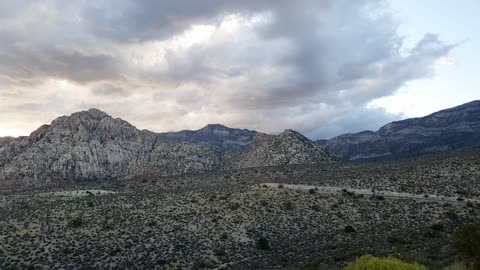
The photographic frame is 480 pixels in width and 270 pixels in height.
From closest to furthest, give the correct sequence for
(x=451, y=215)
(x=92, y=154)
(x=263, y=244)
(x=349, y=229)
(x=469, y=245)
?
(x=469, y=245) → (x=263, y=244) → (x=349, y=229) → (x=451, y=215) → (x=92, y=154)

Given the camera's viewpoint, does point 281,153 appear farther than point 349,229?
Yes

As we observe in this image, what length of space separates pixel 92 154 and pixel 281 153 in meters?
71.7

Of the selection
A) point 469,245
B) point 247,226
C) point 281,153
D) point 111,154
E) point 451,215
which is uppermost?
point 111,154

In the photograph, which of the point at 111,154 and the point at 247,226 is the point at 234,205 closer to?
the point at 247,226

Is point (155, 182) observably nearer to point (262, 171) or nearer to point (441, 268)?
point (262, 171)

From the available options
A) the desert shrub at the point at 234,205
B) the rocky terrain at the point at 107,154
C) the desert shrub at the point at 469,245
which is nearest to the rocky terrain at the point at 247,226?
the desert shrub at the point at 234,205

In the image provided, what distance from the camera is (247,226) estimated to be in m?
51.3

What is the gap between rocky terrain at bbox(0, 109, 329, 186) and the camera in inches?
5285

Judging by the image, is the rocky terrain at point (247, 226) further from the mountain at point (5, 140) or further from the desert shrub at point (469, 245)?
the mountain at point (5, 140)

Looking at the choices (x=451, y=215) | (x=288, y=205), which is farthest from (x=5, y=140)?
(x=451, y=215)

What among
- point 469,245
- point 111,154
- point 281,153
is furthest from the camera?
point 111,154

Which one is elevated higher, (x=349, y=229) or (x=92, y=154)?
(x=92, y=154)

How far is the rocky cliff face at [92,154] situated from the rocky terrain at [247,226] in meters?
73.3

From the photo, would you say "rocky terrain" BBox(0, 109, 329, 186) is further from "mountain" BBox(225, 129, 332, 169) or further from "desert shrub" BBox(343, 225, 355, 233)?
"desert shrub" BBox(343, 225, 355, 233)
